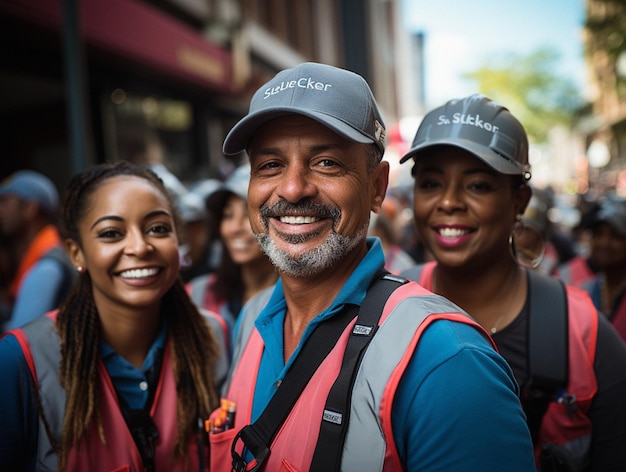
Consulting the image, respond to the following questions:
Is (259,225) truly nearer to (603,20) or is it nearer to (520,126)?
(520,126)

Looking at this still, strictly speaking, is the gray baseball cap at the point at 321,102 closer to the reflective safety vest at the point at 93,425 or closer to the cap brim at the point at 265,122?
the cap brim at the point at 265,122

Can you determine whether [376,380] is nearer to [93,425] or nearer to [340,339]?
[340,339]

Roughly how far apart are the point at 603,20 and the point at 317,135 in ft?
12.5

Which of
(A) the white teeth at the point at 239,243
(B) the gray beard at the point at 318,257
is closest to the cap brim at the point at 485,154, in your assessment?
(B) the gray beard at the point at 318,257

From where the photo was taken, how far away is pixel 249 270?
4113mm

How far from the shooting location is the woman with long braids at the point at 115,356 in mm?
2029

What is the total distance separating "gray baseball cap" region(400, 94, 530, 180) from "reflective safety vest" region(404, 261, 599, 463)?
711 mm

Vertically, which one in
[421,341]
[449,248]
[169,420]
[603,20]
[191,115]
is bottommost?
[169,420]

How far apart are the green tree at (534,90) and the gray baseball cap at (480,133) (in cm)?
4450

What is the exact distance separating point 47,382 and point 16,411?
0.15 metres

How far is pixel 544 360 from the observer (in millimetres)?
2068

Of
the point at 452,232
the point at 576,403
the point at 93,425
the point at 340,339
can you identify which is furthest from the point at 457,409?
the point at 93,425

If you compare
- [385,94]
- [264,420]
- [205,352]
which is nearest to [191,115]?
[205,352]

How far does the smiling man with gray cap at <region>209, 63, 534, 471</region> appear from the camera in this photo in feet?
4.64
